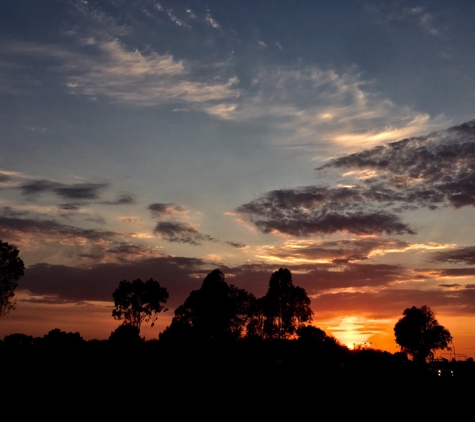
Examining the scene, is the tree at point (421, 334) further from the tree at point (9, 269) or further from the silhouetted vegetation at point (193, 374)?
the tree at point (9, 269)

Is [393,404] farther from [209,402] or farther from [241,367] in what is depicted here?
[241,367]

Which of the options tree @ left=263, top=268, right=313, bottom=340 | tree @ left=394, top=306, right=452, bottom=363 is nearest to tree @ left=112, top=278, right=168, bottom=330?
tree @ left=263, top=268, right=313, bottom=340

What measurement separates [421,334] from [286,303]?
252ft

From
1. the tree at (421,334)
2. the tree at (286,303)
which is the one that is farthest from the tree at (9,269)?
the tree at (421,334)

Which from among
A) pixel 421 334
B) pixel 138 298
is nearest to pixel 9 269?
pixel 138 298

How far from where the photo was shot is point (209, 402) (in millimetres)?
28141

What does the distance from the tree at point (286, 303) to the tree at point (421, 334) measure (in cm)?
7055

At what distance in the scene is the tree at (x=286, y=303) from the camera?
102 metres

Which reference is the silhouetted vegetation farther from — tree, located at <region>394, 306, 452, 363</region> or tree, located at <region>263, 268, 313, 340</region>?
tree, located at <region>394, 306, 452, 363</region>

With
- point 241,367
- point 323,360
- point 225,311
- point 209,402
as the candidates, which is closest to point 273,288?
point 225,311

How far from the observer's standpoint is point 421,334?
15275cm

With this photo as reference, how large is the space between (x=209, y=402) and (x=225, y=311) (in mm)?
76180

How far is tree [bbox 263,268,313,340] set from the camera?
101688mm

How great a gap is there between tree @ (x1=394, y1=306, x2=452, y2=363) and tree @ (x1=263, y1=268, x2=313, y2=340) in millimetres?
70552
